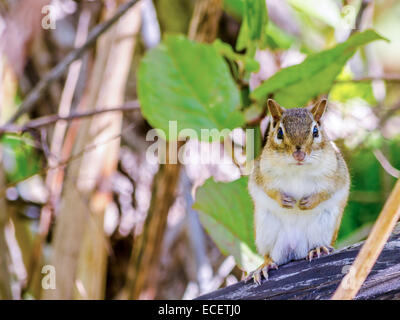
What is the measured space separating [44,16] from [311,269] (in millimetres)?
873

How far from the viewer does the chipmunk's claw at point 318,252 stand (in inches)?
32.4

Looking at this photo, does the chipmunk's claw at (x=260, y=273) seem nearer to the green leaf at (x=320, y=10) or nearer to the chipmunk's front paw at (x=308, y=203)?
the chipmunk's front paw at (x=308, y=203)

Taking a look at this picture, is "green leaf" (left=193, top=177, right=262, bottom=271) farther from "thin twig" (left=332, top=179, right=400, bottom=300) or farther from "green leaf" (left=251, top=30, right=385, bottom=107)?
"thin twig" (left=332, top=179, right=400, bottom=300)

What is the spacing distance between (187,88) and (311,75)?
0.69ft

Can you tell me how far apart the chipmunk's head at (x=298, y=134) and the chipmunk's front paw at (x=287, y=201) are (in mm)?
50

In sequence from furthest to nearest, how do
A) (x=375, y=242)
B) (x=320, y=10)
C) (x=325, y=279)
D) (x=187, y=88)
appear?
(x=320, y=10)
(x=187, y=88)
(x=325, y=279)
(x=375, y=242)

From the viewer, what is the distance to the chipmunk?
Result: 2.67 feet

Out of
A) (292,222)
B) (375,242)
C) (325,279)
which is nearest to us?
(375,242)

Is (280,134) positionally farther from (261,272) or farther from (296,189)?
(261,272)

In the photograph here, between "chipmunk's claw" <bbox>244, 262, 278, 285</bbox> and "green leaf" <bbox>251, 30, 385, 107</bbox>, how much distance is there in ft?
0.85

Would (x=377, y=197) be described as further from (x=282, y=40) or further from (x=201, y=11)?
(x=201, y=11)

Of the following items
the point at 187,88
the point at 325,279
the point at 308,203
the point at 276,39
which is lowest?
the point at 325,279

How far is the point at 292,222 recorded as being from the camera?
2.88ft

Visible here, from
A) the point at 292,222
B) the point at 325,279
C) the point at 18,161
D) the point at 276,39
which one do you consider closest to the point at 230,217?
the point at 292,222
